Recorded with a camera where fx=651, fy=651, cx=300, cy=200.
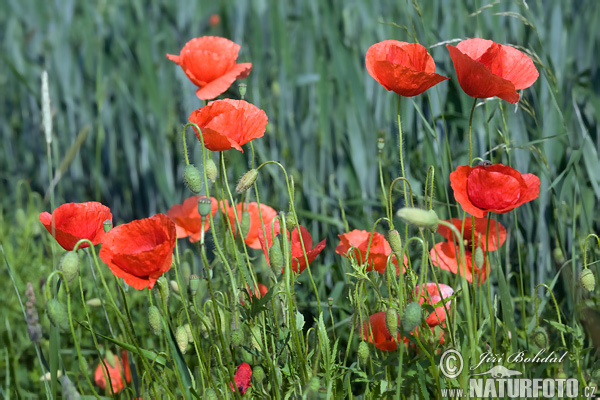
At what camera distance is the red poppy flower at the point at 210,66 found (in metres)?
1.15

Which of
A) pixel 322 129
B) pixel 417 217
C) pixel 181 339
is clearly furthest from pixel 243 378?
pixel 322 129

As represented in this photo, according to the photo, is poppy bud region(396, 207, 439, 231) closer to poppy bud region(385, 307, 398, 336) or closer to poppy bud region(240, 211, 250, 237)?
poppy bud region(385, 307, 398, 336)

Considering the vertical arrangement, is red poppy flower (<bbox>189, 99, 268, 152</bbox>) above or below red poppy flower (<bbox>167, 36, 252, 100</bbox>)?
below

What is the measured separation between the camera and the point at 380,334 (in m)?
0.99

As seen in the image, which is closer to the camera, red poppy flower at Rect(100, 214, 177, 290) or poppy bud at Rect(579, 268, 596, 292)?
red poppy flower at Rect(100, 214, 177, 290)

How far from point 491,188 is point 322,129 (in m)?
1.05

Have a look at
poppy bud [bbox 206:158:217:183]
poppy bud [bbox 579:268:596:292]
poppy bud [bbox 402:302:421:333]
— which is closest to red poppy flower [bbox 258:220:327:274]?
poppy bud [bbox 206:158:217:183]

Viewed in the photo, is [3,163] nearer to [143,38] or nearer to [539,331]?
[143,38]

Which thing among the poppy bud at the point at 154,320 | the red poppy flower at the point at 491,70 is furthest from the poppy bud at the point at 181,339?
the red poppy flower at the point at 491,70

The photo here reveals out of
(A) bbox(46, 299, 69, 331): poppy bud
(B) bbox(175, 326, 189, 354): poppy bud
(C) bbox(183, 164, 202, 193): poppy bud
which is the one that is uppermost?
(C) bbox(183, 164, 202, 193): poppy bud

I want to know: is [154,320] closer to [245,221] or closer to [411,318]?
[245,221]

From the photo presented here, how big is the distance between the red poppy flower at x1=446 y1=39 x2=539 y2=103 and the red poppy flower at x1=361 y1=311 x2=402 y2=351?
1.17ft

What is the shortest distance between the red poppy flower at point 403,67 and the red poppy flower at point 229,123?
0.18m

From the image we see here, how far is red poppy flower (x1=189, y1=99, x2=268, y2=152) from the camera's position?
91 centimetres
